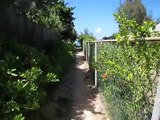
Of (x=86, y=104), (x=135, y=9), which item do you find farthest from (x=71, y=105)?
(x=135, y=9)

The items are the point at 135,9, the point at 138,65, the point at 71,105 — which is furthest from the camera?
the point at 135,9

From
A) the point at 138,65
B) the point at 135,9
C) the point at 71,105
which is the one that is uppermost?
the point at 135,9

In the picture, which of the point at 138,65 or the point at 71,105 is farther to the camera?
the point at 71,105

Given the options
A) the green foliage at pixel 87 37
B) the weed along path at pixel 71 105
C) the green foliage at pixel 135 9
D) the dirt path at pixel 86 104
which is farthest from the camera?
the green foliage at pixel 135 9

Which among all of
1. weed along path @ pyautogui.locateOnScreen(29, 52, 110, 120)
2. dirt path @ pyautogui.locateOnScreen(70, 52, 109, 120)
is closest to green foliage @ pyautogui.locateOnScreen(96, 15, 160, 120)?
weed along path @ pyautogui.locateOnScreen(29, 52, 110, 120)

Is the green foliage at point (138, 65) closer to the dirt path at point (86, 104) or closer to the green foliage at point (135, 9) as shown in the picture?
the dirt path at point (86, 104)

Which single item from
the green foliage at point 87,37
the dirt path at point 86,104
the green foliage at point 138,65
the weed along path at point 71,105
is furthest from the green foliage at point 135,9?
the green foliage at point 138,65

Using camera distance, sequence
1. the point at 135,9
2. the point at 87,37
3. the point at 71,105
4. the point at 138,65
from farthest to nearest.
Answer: the point at 135,9
the point at 87,37
the point at 71,105
the point at 138,65

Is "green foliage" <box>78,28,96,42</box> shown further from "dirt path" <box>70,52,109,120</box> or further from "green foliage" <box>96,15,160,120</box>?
"green foliage" <box>96,15,160,120</box>

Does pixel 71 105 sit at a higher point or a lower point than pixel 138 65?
lower

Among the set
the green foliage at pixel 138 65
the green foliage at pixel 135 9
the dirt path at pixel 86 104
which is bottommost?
the dirt path at pixel 86 104

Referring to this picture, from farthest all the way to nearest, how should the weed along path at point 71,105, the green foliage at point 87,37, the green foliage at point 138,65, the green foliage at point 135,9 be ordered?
the green foliage at point 135,9 < the green foliage at point 87,37 < the weed along path at point 71,105 < the green foliage at point 138,65

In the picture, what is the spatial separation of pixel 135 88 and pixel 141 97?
0.59 ft

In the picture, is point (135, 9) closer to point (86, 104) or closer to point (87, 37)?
point (87, 37)
